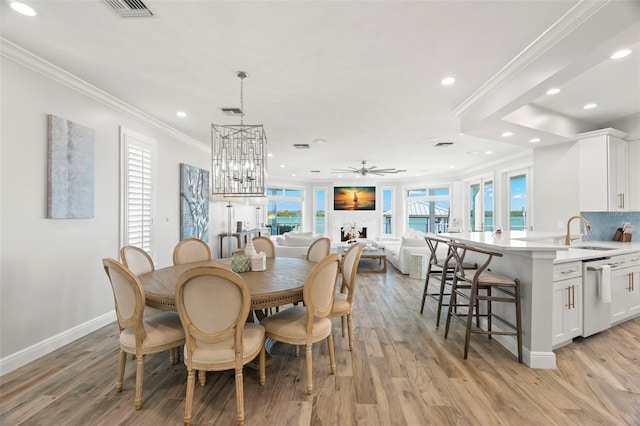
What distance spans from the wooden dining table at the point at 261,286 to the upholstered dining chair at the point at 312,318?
0.14 meters

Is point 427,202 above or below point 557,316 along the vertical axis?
above

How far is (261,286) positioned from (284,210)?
9226 mm

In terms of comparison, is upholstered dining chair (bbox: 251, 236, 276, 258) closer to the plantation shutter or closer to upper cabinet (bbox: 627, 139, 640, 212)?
the plantation shutter

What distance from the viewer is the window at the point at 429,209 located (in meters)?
10.6

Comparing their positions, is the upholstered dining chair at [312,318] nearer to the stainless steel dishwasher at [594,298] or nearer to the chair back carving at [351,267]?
the chair back carving at [351,267]

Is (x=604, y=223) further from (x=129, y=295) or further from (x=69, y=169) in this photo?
(x=69, y=169)

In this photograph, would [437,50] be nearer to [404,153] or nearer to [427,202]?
[404,153]

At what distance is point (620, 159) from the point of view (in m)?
3.98

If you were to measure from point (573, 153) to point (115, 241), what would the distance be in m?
6.28

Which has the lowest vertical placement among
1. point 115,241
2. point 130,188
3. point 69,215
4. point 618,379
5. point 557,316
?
point 618,379

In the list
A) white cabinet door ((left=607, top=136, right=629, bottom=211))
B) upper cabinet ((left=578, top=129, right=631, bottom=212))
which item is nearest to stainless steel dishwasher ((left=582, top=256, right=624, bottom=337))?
upper cabinet ((left=578, top=129, right=631, bottom=212))

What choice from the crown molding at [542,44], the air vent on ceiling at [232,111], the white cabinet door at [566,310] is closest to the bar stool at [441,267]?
the white cabinet door at [566,310]

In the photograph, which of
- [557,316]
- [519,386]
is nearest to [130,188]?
[519,386]

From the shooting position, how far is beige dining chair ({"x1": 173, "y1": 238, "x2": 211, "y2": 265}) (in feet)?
10.9
